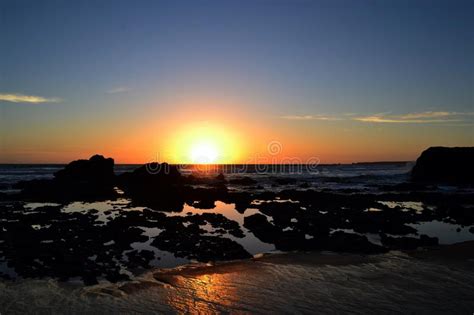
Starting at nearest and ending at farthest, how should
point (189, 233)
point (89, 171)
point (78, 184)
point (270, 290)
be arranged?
point (270, 290) → point (189, 233) → point (78, 184) → point (89, 171)

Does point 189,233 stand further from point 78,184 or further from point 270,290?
point 78,184

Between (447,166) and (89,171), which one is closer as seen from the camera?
(89,171)

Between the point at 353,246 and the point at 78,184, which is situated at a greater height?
the point at 78,184

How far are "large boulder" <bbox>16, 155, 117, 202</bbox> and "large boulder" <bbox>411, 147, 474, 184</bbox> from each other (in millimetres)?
58333

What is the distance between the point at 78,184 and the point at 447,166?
66404mm

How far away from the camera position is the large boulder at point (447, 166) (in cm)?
6494

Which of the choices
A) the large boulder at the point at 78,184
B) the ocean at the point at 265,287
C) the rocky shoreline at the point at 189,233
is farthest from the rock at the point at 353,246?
the large boulder at the point at 78,184

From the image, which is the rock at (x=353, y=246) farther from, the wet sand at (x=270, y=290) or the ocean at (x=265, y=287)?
the wet sand at (x=270, y=290)

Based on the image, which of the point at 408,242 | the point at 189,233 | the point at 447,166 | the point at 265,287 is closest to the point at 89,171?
the point at 189,233

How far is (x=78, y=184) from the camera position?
55.9 meters

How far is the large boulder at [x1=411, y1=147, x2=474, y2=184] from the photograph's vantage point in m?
Answer: 64.9

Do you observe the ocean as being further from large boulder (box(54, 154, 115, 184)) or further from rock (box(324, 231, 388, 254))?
large boulder (box(54, 154, 115, 184))

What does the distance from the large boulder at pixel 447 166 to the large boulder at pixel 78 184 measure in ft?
191

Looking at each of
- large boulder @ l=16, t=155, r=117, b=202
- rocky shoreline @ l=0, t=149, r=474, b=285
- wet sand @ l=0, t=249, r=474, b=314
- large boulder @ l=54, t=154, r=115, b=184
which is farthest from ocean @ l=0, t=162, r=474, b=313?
large boulder @ l=54, t=154, r=115, b=184
